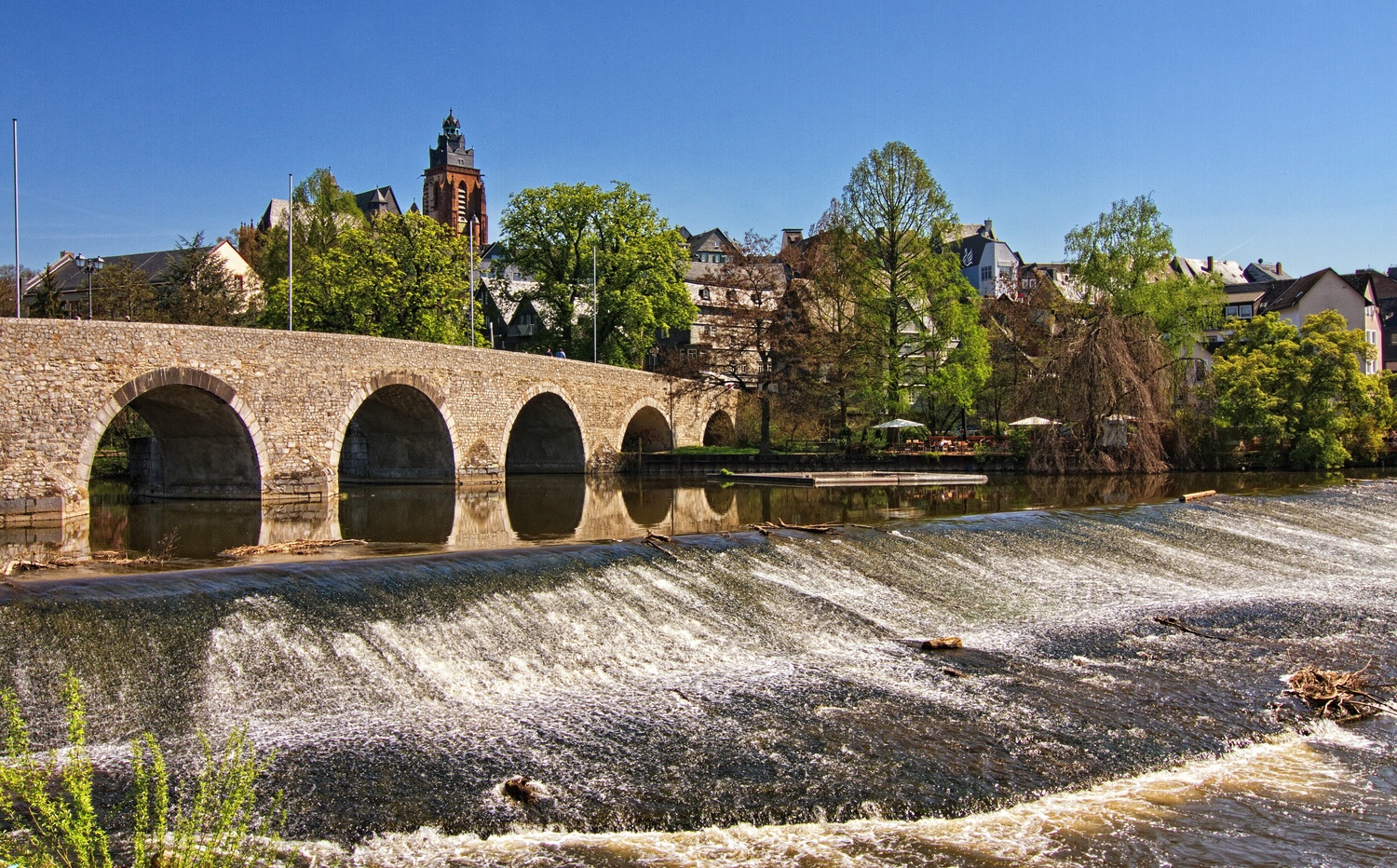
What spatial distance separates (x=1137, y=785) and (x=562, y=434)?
95.1 ft

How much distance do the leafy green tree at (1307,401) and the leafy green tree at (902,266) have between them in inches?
341

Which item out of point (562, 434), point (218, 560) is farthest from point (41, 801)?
point (562, 434)

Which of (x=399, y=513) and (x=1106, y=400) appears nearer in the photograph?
(x=399, y=513)

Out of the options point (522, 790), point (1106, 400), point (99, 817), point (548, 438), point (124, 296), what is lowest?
point (522, 790)

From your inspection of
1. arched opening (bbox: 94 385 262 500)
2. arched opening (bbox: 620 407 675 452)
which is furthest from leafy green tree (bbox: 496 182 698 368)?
arched opening (bbox: 94 385 262 500)

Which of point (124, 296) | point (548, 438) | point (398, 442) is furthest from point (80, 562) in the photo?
point (124, 296)

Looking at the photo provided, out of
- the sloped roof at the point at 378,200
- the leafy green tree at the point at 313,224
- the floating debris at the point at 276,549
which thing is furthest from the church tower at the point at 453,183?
the floating debris at the point at 276,549

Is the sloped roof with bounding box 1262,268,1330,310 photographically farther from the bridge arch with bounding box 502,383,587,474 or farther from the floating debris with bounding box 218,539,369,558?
the floating debris with bounding box 218,539,369,558

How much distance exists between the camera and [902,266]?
1430 inches

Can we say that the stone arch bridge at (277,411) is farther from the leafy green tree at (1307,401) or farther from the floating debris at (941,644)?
the leafy green tree at (1307,401)

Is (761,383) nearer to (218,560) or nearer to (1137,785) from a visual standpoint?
(218,560)

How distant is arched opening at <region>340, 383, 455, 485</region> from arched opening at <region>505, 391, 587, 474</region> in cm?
384

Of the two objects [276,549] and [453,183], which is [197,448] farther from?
[453,183]

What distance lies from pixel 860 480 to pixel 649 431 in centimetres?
1347
